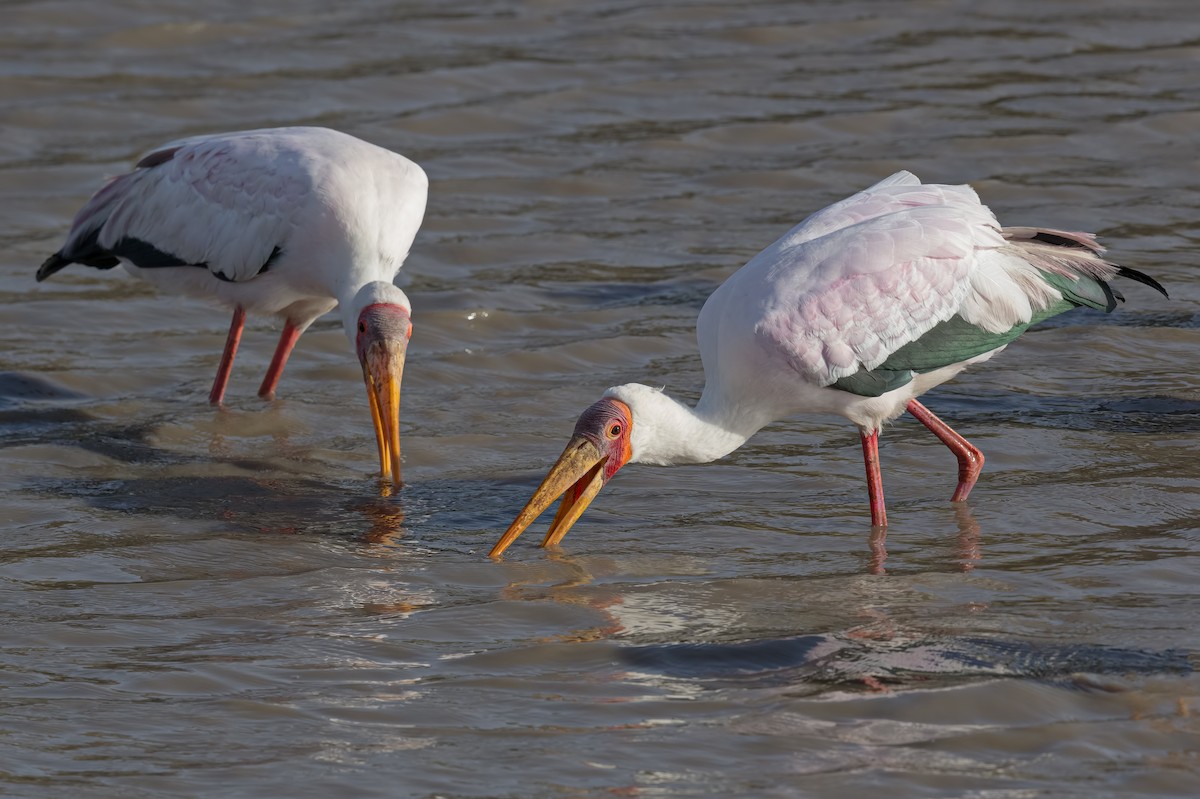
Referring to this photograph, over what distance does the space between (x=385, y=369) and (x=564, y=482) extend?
1.29 meters

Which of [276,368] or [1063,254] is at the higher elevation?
[1063,254]

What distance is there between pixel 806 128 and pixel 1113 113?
199cm

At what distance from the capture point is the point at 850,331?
6.77 meters

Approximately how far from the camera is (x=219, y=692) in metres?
5.35

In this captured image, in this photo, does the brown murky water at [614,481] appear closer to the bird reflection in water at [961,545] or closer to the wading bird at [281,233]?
the bird reflection in water at [961,545]

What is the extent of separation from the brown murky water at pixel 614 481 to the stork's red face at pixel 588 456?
18cm

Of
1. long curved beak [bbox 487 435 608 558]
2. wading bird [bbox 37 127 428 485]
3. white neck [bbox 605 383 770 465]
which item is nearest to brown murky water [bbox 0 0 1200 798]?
long curved beak [bbox 487 435 608 558]

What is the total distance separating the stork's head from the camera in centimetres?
760

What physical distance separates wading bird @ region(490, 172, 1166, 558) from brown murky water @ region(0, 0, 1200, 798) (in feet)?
1.06

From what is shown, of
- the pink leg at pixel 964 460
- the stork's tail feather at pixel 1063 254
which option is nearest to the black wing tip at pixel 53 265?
the pink leg at pixel 964 460

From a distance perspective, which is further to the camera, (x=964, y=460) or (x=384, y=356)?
(x=384, y=356)

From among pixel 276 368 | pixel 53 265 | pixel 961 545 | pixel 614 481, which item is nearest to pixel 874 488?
pixel 961 545

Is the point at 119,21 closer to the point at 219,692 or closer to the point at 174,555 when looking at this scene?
the point at 174,555

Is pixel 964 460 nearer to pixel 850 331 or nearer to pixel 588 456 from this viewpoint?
pixel 850 331
